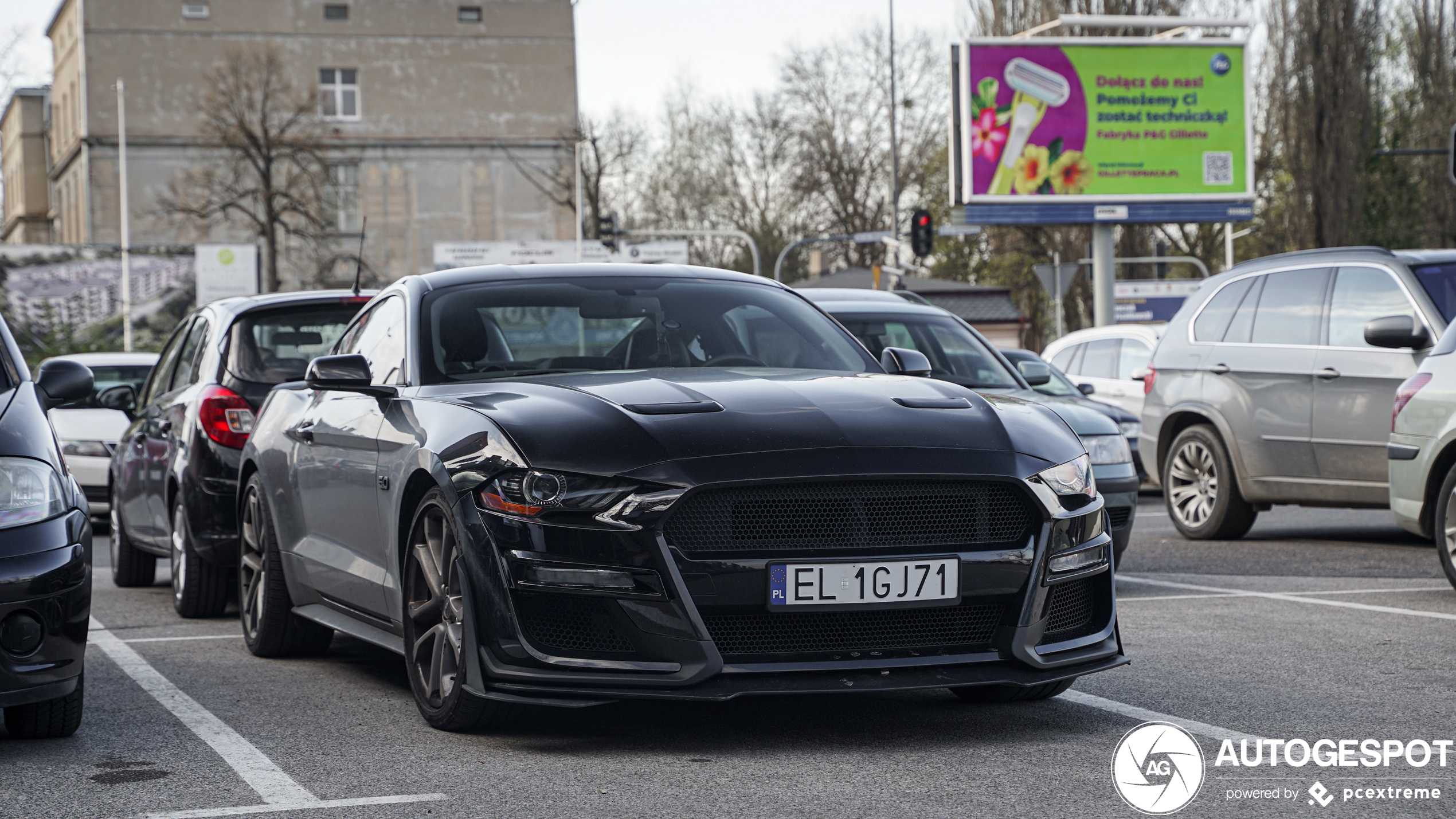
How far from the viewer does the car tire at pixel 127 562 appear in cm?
1103

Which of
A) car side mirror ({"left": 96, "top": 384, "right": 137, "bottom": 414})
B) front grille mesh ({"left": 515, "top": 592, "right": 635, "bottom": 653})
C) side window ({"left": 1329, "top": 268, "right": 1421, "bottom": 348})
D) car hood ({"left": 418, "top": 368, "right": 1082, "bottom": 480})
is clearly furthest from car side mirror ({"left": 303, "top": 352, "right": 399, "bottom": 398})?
side window ({"left": 1329, "top": 268, "right": 1421, "bottom": 348})

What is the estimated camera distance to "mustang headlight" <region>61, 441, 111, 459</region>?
15.6 m

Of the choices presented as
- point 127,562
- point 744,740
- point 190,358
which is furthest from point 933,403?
point 127,562

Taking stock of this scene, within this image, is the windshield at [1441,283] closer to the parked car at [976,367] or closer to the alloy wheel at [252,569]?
the parked car at [976,367]

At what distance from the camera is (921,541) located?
5.02 meters

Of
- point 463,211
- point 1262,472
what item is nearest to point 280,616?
point 1262,472

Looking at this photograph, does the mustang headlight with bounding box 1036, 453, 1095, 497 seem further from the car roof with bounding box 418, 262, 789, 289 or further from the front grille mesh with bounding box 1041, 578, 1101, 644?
the car roof with bounding box 418, 262, 789, 289

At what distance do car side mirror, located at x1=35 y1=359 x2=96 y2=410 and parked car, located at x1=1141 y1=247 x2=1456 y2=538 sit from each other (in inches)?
280

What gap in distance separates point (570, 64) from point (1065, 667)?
66.1 meters

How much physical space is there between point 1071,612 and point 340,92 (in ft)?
214

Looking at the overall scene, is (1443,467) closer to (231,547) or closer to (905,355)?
(905,355)

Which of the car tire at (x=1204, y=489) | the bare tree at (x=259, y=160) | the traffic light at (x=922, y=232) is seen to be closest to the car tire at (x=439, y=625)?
the car tire at (x=1204, y=489)

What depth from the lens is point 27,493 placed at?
5367 mm

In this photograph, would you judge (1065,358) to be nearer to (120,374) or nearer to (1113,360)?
(1113,360)
